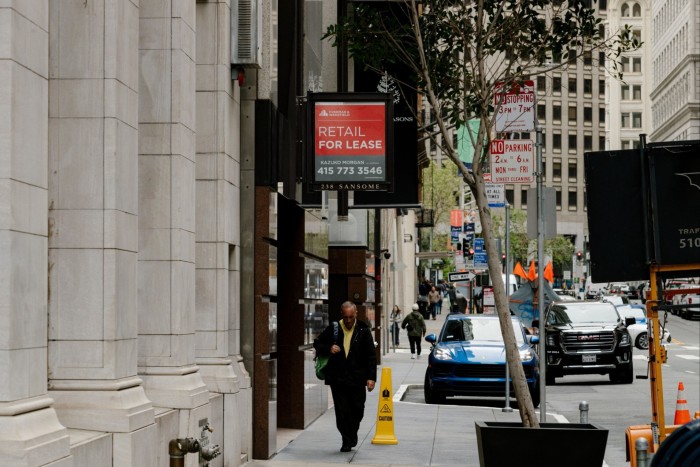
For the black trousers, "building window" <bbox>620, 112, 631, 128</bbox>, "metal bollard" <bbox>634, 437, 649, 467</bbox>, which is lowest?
the black trousers

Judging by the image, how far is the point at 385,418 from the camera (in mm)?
17188

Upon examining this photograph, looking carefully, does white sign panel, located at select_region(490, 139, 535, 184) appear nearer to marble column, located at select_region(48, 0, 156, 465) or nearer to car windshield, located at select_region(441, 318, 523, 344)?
car windshield, located at select_region(441, 318, 523, 344)

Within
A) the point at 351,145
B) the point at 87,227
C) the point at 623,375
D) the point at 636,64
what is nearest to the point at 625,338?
the point at 623,375

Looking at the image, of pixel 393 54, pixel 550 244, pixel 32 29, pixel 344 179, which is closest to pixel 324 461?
pixel 344 179

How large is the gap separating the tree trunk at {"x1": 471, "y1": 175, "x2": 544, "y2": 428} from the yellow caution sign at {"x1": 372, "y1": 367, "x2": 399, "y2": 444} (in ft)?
14.4

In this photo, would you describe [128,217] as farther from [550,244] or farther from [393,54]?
[550,244]

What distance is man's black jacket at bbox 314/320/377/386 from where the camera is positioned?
16594 millimetres

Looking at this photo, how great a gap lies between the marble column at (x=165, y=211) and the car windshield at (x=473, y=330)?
14.8m

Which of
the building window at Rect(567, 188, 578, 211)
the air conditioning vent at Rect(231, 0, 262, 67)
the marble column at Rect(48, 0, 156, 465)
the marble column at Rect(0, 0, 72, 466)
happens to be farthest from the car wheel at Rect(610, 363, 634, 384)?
the building window at Rect(567, 188, 578, 211)

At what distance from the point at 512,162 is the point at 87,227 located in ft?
33.1

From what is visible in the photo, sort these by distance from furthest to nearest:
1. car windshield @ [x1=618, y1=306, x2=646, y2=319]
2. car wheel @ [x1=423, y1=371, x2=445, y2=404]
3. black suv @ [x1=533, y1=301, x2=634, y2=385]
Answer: car windshield @ [x1=618, y1=306, x2=646, y2=319] → black suv @ [x1=533, y1=301, x2=634, y2=385] → car wheel @ [x1=423, y1=371, x2=445, y2=404]

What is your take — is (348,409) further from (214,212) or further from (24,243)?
(24,243)

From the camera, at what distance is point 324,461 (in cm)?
1527

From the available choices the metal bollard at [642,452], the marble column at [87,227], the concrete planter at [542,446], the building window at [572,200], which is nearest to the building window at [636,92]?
the building window at [572,200]
